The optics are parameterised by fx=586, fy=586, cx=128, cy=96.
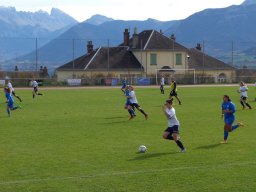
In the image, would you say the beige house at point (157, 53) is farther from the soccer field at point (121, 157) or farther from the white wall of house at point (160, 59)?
the soccer field at point (121, 157)

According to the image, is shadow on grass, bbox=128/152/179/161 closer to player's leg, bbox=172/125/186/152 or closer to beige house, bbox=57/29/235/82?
player's leg, bbox=172/125/186/152

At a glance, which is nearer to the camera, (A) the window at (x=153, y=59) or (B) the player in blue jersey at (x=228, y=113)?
(B) the player in blue jersey at (x=228, y=113)

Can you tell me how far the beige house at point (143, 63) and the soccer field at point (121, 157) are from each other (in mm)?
62817

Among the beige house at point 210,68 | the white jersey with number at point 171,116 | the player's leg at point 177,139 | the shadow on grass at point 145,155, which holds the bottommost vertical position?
the shadow on grass at point 145,155

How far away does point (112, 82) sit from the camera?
3255 inches

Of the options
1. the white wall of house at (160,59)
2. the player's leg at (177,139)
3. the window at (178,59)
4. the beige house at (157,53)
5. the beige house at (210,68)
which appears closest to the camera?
the player's leg at (177,139)

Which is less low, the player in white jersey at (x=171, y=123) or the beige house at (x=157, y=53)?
the beige house at (x=157, y=53)

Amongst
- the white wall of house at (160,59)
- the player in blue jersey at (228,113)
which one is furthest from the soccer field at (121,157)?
the white wall of house at (160,59)

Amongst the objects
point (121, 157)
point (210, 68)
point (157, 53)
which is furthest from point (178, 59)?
point (121, 157)

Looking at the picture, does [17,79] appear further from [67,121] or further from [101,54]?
[67,121]

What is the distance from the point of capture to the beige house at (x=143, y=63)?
90000 millimetres

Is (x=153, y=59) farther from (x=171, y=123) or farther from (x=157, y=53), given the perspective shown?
(x=171, y=123)

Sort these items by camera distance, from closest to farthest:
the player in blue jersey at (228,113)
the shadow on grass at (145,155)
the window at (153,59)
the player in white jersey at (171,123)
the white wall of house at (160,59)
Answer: the shadow on grass at (145,155) → the player in white jersey at (171,123) → the player in blue jersey at (228,113) → the white wall of house at (160,59) → the window at (153,59)

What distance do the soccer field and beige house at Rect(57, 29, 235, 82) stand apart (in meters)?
62.8
